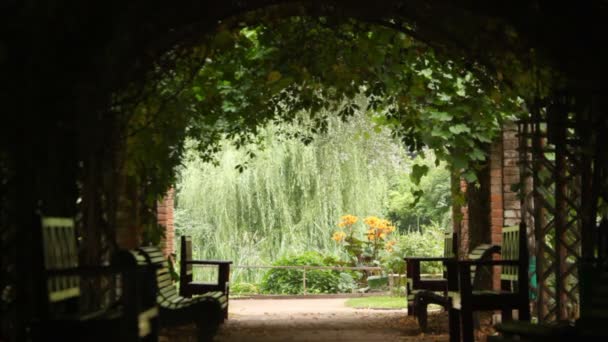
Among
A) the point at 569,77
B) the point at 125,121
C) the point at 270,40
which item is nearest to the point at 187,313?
the point at 125,121

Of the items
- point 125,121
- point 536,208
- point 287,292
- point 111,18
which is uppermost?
point 111,18

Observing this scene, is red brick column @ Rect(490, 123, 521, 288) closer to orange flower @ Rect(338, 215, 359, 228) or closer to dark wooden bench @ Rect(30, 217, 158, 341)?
dark wooden bench @ Rect(30, 217, 158, 341)

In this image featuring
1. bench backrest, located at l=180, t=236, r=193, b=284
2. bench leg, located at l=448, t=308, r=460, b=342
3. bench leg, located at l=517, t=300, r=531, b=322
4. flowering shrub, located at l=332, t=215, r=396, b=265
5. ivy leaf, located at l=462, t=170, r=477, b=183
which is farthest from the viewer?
flowering shrub, located at l=332, t=215, r=396, b=265

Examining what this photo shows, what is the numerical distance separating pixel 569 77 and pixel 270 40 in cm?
395

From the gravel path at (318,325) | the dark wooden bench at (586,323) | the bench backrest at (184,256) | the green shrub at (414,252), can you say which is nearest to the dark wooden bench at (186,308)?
the gravel path at (318,325)

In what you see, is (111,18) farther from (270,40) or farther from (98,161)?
(270,40)

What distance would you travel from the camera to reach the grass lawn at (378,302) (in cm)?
1456

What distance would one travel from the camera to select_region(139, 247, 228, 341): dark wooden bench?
7297 mm

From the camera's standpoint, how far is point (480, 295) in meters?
7.29

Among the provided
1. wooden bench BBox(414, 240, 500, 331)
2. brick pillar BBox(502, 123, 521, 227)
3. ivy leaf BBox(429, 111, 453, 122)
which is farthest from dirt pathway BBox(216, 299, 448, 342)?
ivy leaf BBox(429, 111, 453, 122)

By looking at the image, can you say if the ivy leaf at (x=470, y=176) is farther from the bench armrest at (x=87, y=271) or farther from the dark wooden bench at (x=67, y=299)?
the bench armrest at (x=87, y=271)

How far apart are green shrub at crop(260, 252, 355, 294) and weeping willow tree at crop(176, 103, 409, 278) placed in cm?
36

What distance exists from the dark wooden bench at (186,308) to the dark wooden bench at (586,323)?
316cm

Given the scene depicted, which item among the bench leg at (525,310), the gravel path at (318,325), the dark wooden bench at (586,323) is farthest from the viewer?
the gravel path at (318,325)
